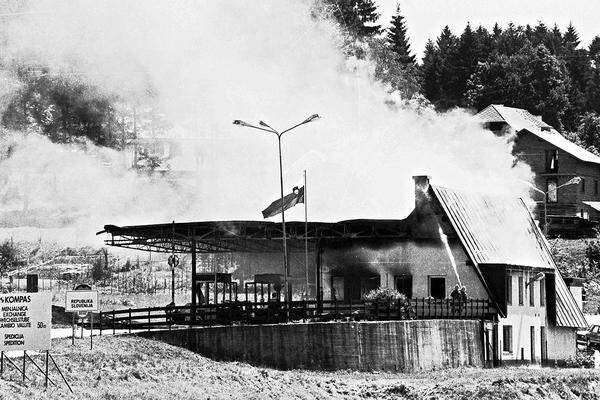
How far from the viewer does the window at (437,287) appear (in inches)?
2724

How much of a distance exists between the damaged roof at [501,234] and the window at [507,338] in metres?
3.12

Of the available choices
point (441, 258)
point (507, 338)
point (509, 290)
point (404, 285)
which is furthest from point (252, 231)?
point (507, 338)

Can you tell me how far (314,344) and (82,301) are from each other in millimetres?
11380

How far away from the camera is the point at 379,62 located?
504ft

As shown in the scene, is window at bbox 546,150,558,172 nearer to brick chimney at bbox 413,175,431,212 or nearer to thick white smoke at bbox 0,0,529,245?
thick white smoke at bbox 0,0,529,245

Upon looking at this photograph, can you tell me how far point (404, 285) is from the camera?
70.6 m

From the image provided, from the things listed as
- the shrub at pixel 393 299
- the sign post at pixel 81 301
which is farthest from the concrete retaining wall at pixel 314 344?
the sign post at pixel 81 301

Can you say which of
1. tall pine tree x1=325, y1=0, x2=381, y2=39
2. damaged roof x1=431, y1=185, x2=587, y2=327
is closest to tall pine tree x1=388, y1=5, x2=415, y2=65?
tall pine tree x1=325, y1=0, x2=381, y2=39

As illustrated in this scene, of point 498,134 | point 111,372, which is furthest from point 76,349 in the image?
point 498,134

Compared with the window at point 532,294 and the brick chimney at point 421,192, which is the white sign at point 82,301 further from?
the window at point 532,294

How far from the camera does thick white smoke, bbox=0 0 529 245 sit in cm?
8700

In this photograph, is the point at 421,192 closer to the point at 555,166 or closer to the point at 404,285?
the point at 404,285

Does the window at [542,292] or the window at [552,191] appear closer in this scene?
the window at [542,292]

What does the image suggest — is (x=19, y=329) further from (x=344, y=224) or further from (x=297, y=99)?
(x=297, y=99)
